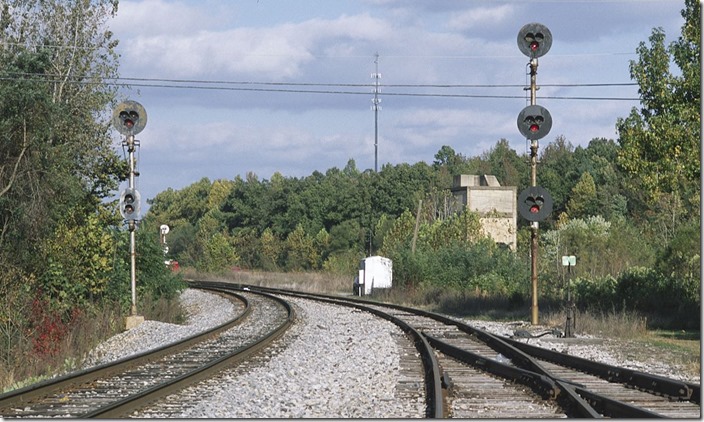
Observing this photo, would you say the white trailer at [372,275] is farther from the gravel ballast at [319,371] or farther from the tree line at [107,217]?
the gravel ballast at [319,371]

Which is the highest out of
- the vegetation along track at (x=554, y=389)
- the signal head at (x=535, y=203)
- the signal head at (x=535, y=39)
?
the signal head at (x=535, y=39)

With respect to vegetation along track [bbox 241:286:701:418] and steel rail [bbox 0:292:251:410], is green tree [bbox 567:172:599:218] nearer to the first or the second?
steel rail [bbox 0:292:251:410]

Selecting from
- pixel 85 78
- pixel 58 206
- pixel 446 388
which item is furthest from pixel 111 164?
pixel 446 388

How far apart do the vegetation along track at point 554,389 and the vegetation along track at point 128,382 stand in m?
3.60

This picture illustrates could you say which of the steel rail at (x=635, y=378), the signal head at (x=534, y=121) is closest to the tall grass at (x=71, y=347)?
the steel rail at (x=635, y=378)

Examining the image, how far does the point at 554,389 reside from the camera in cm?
1206

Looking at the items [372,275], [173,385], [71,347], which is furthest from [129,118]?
[372,275]

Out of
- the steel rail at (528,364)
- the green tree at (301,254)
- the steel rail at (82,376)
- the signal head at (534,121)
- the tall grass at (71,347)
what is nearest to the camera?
the steel rail at (528,364)

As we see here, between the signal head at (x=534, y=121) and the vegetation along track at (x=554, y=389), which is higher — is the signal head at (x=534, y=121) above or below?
above

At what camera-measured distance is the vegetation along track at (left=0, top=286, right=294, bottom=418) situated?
11500mm

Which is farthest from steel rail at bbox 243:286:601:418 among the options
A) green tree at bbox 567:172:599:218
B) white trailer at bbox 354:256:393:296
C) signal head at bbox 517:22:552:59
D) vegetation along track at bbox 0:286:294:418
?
green tree at bbox 567:172:599:218

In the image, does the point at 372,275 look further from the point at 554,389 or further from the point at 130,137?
the point at 554,389

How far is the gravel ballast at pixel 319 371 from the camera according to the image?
38.1ft

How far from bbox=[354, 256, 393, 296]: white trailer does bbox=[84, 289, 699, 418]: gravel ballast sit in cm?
2153
